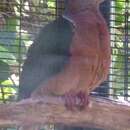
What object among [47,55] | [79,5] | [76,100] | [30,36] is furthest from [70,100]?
[30,36]

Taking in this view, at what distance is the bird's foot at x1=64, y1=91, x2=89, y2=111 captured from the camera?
1.76m

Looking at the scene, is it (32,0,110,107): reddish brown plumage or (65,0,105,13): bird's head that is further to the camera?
(65,0,105,13): bird's head

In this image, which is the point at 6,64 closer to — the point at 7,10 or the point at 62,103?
the point at 7,10

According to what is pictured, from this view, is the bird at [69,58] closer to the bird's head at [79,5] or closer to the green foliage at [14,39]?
the bird's head at [79,5]

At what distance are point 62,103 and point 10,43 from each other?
20.4 inches

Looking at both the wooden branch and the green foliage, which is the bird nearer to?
the wooden branch

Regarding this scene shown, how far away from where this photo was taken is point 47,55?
6.33 feet

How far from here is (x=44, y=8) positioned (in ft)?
7.40

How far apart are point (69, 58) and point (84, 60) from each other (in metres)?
0.05

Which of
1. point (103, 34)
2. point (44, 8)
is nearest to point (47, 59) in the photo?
point (103, 34)

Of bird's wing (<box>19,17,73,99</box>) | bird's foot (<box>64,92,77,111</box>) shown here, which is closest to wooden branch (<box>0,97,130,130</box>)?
bird's foot (<box>64,92,77,111</box>)

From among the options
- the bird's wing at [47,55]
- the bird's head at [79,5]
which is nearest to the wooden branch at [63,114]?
the bird's wing at [47,55]

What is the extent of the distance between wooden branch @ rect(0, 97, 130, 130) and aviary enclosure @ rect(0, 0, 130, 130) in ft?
1.21

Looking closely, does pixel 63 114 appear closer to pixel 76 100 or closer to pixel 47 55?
pixel 76 100
